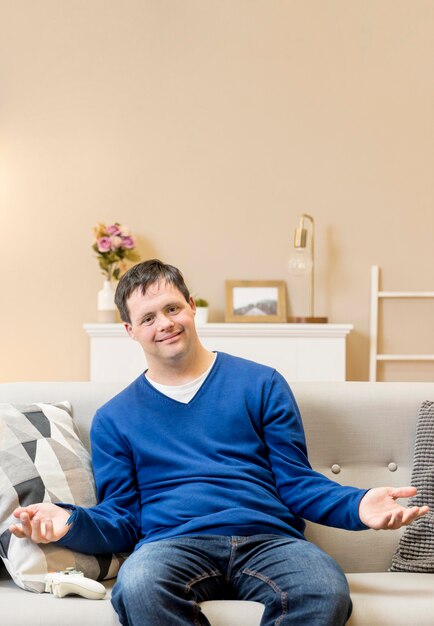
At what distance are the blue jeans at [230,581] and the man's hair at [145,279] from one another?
0.54 metres

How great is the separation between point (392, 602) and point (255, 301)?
262cm

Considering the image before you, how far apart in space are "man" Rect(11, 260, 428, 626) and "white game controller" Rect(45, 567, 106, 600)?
0.07m

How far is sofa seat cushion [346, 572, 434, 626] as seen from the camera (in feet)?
5.15

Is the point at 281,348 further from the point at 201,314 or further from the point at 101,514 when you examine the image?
the point at 101,514

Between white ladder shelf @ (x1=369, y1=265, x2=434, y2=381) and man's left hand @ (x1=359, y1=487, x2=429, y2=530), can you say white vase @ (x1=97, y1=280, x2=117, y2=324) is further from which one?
man's left hand @ (x1=359, y1=487, x2=429, y2=530)

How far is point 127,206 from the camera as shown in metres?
4.25

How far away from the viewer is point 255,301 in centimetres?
417

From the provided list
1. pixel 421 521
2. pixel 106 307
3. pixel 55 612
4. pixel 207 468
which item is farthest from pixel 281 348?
pixel 55 612

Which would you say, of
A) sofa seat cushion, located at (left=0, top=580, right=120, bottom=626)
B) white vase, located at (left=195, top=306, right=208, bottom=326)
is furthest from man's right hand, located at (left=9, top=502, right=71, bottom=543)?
white vase, located at (left=195, top=306, right=208, bottom=326)

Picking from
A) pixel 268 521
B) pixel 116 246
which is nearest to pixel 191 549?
pixel 268 521

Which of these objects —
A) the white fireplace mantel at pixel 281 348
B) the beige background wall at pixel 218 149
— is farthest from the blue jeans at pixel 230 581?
the beige background wall at pixel 218 149

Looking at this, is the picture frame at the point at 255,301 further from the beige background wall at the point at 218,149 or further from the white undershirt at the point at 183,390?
the white undershirt at the point at 183,390

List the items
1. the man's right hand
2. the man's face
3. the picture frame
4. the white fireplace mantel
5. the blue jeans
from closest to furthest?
the blue jeans, the man's right hand, the man's face, the white fireplace mantel, the picture frame

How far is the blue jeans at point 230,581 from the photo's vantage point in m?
1.49
